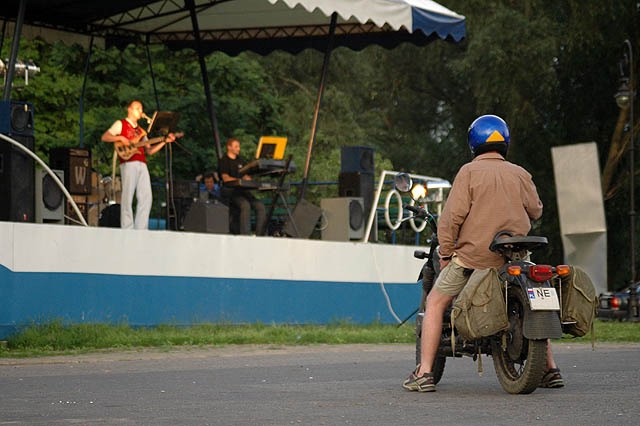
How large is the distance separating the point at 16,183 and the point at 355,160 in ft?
22.0

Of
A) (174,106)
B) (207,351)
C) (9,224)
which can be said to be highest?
(174,106)

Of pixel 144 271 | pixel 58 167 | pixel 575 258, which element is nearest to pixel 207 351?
pixel 144 271

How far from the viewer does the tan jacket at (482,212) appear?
955 cm

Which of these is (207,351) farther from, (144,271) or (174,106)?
(174,106)

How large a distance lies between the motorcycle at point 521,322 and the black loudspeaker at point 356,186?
12069 millimetres

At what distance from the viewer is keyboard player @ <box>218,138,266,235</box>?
68.4 feet

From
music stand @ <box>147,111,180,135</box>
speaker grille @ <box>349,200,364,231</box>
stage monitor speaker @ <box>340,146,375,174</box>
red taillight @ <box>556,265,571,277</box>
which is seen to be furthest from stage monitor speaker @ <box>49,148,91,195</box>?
red taillight @ <box>556,265,571,277</box>

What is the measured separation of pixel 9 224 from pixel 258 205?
6.16 m

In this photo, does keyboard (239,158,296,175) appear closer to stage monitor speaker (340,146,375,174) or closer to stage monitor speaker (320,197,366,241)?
stage monitor speaker (320,197,366,241)

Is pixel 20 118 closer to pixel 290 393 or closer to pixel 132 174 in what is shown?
pixel 132 174

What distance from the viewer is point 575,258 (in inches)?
1065

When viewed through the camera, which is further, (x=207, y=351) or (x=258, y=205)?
(x=258, y=205)

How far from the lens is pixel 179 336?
16781 mm

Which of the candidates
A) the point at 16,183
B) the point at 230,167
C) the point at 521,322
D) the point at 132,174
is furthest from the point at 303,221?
the point at 521,322
